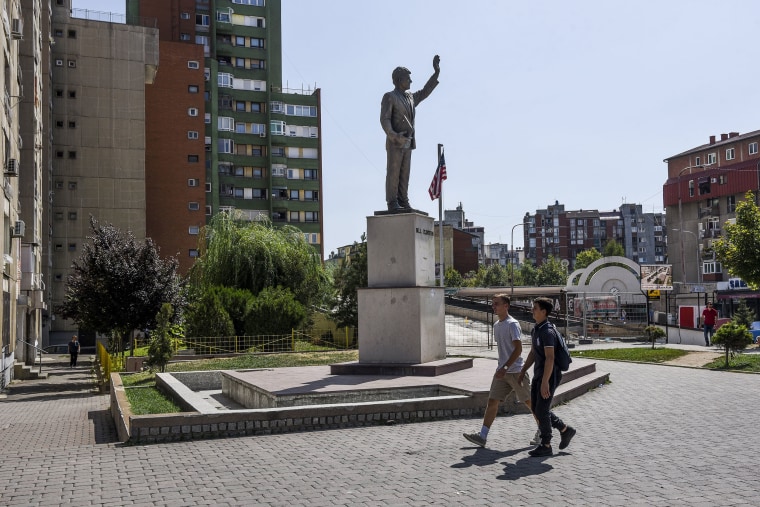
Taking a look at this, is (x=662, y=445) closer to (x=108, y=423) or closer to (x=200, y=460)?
(x=200, y=460)

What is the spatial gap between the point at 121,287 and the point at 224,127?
160 ft

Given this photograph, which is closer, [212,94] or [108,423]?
[108,423]

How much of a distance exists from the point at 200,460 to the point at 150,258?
66.7ft

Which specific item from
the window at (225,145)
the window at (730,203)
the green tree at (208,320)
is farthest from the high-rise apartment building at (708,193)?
the green tree at (208,320)

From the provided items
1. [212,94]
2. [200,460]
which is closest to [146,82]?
[212,94]

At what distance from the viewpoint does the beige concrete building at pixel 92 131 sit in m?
58.3

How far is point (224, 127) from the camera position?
73938 millimetres

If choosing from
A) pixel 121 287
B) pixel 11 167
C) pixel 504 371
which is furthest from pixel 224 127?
pixel 504 371

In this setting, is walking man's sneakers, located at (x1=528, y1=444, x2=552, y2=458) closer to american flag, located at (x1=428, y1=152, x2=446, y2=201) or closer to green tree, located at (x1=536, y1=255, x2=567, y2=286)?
american flag, located at (x1=428, y1=152, x2=446, y2=201)

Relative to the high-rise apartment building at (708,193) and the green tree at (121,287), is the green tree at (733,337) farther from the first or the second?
the high-rise apartment building at (708,193)

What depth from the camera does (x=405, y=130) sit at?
16.2 m

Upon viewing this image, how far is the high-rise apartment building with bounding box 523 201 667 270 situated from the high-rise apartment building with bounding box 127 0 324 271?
82.7 metres

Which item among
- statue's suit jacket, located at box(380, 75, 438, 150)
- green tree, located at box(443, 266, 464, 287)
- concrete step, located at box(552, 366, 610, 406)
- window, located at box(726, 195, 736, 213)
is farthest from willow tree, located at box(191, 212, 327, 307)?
green tree, located at box(443, 266, 464, 287)

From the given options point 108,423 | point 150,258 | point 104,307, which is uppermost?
point 150,258
